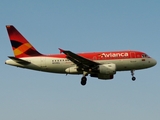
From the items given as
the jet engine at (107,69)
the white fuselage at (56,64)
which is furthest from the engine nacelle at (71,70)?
the jet engine at (107,69)

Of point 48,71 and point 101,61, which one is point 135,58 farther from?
point 48,71

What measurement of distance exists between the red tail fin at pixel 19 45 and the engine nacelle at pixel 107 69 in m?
11.1

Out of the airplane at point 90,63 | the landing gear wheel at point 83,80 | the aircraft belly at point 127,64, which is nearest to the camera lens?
the airplane at point 90,63

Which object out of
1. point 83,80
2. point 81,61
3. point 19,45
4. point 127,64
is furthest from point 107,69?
point 19,45

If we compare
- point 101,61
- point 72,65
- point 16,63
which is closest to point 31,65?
point 16,63

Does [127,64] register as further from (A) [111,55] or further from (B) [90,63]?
(B) [90,63]

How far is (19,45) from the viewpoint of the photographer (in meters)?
66.0

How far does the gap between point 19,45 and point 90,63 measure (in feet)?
45.0

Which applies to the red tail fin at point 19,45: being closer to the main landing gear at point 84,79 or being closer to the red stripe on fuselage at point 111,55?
the red stripe on fuselage at point 111,55

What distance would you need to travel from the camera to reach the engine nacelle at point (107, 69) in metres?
58.9

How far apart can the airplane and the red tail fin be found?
119 centimetres

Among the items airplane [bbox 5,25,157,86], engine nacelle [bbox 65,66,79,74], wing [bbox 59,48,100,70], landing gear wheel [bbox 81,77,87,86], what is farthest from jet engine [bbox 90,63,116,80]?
engine nacelle [bbox 65,66,79,74]

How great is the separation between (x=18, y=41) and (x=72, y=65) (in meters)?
11.4

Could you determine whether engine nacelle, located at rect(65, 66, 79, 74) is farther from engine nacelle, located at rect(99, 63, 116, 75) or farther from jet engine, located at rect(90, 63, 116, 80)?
engine nacelle, located at rect(99, 63, 116, 75)
